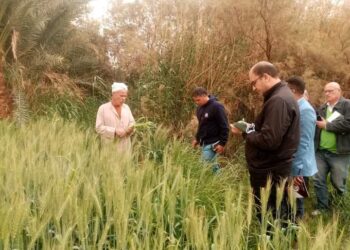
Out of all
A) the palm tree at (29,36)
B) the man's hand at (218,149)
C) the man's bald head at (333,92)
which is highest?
the palm tree at (29,36)

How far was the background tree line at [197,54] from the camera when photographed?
25.5 feet

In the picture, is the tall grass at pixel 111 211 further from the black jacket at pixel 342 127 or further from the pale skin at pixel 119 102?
the black jacket at pixel 342 127

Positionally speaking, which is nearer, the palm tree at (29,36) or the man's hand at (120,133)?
the man's hand at (120,133)

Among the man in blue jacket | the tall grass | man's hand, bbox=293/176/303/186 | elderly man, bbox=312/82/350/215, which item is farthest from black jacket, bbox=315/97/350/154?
the tall grass

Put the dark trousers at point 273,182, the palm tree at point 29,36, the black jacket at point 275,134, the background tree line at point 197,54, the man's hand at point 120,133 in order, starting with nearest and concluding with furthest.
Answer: the black jacket at point 275,134, the dark trousers at point 273,182, the man's hand at point 120,133, the background tree line at point 197,54, the palm tree at point 29,36

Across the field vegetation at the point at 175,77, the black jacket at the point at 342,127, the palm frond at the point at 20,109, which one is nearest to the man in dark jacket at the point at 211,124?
the field vegetation at the point at 175,77

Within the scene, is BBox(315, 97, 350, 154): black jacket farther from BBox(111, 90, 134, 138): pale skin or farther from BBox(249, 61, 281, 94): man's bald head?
BBox(111, 90, 134, 138): pale skin

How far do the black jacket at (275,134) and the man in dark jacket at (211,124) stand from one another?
1914 mm

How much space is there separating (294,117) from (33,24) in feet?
26.0

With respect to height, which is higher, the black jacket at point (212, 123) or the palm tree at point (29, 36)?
the palm tree at point (29, 36)

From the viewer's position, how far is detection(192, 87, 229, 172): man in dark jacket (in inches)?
228

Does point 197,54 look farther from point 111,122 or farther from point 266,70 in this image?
point 266,70

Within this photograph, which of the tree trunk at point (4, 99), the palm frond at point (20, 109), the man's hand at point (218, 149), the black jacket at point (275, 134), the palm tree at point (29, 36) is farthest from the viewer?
the palm tree at point (29, 36)

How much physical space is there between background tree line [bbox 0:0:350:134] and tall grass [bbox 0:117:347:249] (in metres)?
3.94
